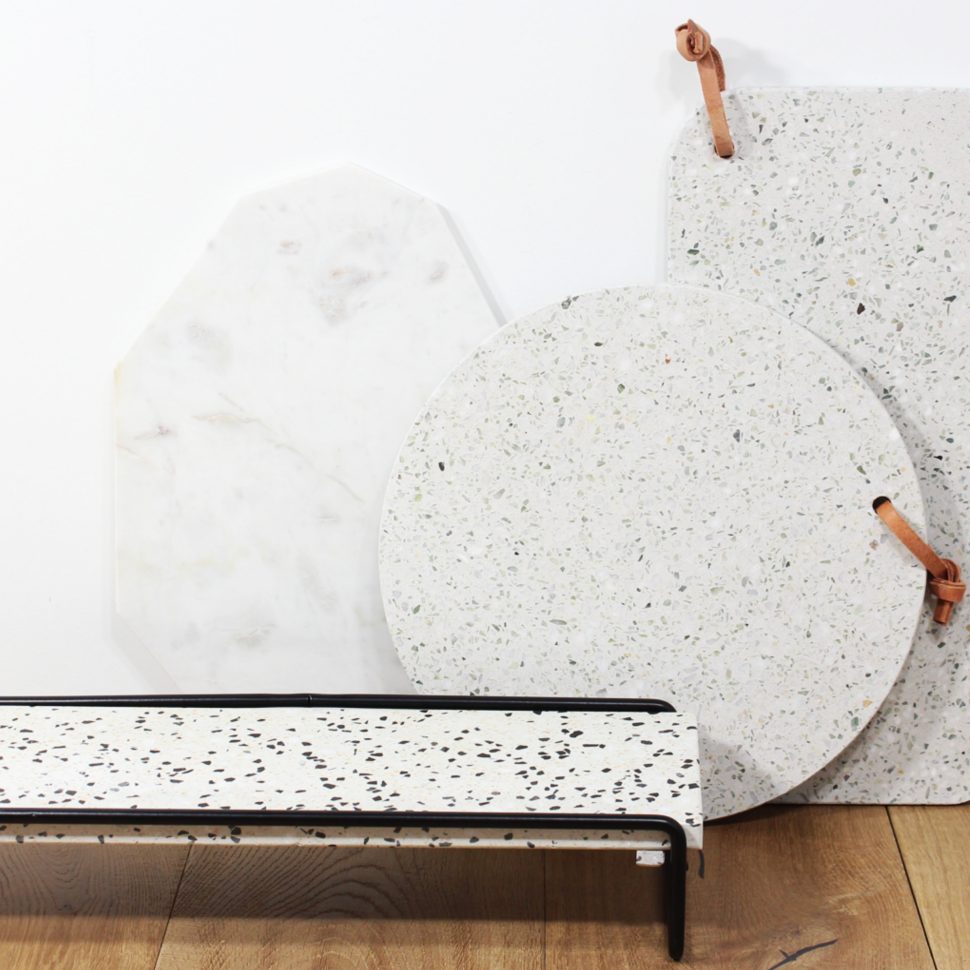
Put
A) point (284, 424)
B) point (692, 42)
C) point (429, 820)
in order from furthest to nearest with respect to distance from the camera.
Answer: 1. point (284, 424)
2. point (692, 42)
3. point (429, 820)

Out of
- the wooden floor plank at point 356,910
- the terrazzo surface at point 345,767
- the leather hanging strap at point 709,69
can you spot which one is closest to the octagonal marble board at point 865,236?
the leather hanging strap at point 709,69

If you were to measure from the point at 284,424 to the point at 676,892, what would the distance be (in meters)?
0.58

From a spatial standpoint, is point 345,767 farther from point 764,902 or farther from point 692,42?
point 692,42

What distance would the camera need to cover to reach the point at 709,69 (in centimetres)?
108

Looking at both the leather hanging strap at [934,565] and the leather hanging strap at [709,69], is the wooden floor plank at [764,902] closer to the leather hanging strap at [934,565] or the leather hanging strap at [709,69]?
the leather hanging strap at [934,565]

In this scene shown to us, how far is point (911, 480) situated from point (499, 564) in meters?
0.40

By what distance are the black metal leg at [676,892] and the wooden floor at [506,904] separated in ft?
0.07

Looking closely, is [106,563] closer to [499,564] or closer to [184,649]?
[184,649]

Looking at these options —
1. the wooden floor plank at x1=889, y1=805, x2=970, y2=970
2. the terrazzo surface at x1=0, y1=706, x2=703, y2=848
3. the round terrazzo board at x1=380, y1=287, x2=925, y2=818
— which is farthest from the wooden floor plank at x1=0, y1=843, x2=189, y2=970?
→ the wooden floor plank at x1=889, y1=805, x2=970, y2=970

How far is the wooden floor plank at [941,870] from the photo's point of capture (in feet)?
3.46

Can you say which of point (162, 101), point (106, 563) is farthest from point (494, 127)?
point (106, 563)

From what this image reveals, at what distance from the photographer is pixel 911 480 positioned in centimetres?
112

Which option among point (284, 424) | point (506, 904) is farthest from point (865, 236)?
point (506, 904)

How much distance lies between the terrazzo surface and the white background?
0.37 metres
